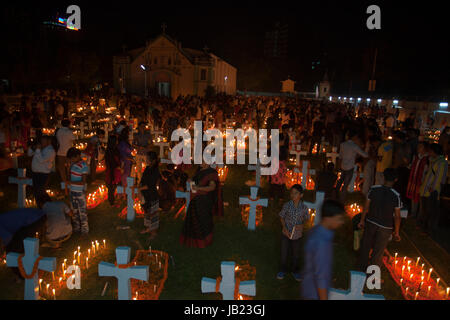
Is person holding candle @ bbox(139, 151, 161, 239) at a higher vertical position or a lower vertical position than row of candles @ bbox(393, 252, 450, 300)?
higher

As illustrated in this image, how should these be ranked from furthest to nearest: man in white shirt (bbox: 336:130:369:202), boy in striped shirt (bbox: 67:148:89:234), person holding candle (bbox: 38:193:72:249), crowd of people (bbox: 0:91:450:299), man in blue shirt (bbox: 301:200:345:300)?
man in white shirt (bbox: 336:130:369:202) < boy in striped shirt (bbox: 67:148:89:234) < person holding candle (bbox: 38:193:72:249) < crowd of people (bbox: 0:91:450:299) < man in blue shirt (bbox: 301:200:345:300)

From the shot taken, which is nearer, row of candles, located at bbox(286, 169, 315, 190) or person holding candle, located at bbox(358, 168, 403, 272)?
person holding candle, located at bbox(358, 168, 403, 272)

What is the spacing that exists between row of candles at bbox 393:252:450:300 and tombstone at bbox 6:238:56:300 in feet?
17.1

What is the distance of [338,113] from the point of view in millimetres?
14117

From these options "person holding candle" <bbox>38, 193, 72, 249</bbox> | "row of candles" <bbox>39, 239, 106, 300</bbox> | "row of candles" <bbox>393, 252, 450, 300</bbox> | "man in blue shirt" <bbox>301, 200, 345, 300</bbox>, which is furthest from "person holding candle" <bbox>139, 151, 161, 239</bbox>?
"row of candles" <bbox>393, 252, 450, 300</bbox>

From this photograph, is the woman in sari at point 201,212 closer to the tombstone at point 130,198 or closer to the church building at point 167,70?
the tombstone at point 130,198

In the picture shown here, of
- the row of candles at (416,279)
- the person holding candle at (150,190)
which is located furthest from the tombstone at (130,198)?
the row of candles at (416,279)


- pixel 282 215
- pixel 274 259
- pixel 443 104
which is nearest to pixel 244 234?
pixel 274 259

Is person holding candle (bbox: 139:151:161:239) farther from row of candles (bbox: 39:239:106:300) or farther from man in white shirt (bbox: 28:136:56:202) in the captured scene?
man in white shirt (bbox: 28:136:56:202)

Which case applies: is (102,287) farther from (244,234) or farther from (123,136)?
(123,136)

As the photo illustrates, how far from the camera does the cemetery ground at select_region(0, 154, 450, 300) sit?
4.85m

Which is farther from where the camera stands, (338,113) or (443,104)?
(443,104)

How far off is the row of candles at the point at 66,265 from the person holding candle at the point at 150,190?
0.92m
